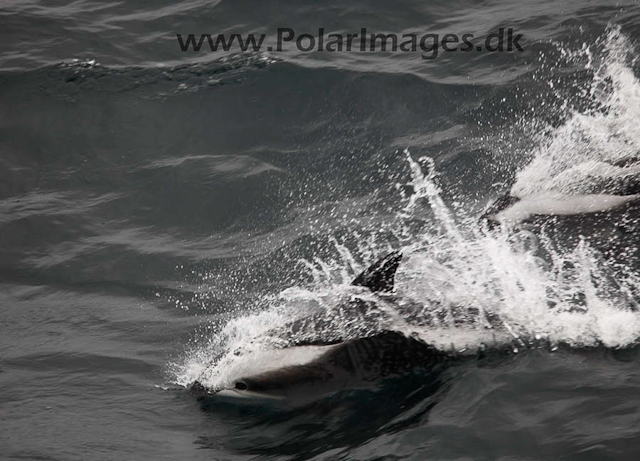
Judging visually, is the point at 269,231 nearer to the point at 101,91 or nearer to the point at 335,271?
the point at 335,271

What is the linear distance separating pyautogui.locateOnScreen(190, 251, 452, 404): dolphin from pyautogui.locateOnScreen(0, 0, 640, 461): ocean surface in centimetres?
12

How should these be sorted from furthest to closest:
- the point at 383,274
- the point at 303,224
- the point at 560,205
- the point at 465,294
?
the point at 303,224 → the point at 560,205 → the point at 465,294 → the point at 383,274

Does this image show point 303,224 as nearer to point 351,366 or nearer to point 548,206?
point 548,206

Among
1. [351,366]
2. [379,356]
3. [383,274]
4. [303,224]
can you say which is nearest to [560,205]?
[303,224]

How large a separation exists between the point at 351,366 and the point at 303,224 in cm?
299

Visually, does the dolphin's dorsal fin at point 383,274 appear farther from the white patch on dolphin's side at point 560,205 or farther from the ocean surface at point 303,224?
the white patch on dolphin's side at point 560,205

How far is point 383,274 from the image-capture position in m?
6.07

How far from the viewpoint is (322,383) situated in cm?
586

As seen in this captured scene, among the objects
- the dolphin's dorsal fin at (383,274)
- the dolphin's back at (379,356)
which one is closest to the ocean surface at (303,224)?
the dolphin's back at (379,356)

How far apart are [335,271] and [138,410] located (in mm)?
2108

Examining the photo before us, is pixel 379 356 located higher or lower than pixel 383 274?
lower

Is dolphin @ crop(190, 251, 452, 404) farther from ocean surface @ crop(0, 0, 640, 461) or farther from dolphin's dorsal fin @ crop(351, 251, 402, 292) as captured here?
dolphin's dorsal fin @ crop(351, 251, 402, 292)

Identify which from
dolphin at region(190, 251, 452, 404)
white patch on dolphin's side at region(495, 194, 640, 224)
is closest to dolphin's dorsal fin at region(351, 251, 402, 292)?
dolphin at region(190, 251, 452, 404)

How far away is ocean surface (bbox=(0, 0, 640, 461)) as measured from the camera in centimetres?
569
